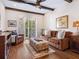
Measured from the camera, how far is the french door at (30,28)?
9.31 m

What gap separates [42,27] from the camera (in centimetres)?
1002

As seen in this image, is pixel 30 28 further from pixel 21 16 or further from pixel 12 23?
pixel 12 23

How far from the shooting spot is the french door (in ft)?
30.6

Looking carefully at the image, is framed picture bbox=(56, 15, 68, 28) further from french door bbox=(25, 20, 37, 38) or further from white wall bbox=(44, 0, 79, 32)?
french door bbox=(25, 20, 37, 38)

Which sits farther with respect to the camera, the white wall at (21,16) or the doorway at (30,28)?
the doorway at (30,28)

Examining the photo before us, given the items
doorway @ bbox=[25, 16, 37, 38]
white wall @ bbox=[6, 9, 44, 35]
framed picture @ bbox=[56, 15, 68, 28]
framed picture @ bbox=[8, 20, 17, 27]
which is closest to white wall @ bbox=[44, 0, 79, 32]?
framed picture @ bbox=[56, 15, 68, 28]

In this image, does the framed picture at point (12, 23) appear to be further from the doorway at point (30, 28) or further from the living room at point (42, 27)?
the doorway at point (30, 28)

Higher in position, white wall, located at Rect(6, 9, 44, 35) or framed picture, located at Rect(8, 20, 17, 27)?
white wall, located at Rect(6, 9, 44, 35)

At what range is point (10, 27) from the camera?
28.3 feet

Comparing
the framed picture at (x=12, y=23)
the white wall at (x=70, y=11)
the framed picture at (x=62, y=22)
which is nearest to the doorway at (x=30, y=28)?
the framed picture at (x=12, y=23)

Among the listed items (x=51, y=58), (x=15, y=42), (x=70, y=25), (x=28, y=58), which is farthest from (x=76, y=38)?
(x=15, y=42)

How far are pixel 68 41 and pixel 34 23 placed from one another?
5233 mm

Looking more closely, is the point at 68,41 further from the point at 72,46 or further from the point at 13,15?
the point at 13,15

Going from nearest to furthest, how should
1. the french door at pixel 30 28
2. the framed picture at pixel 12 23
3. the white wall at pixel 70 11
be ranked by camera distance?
1. the white wall at pixel 70 11
2. the framed picture at pixel 12 23
3. the french door at pixel 30 28
